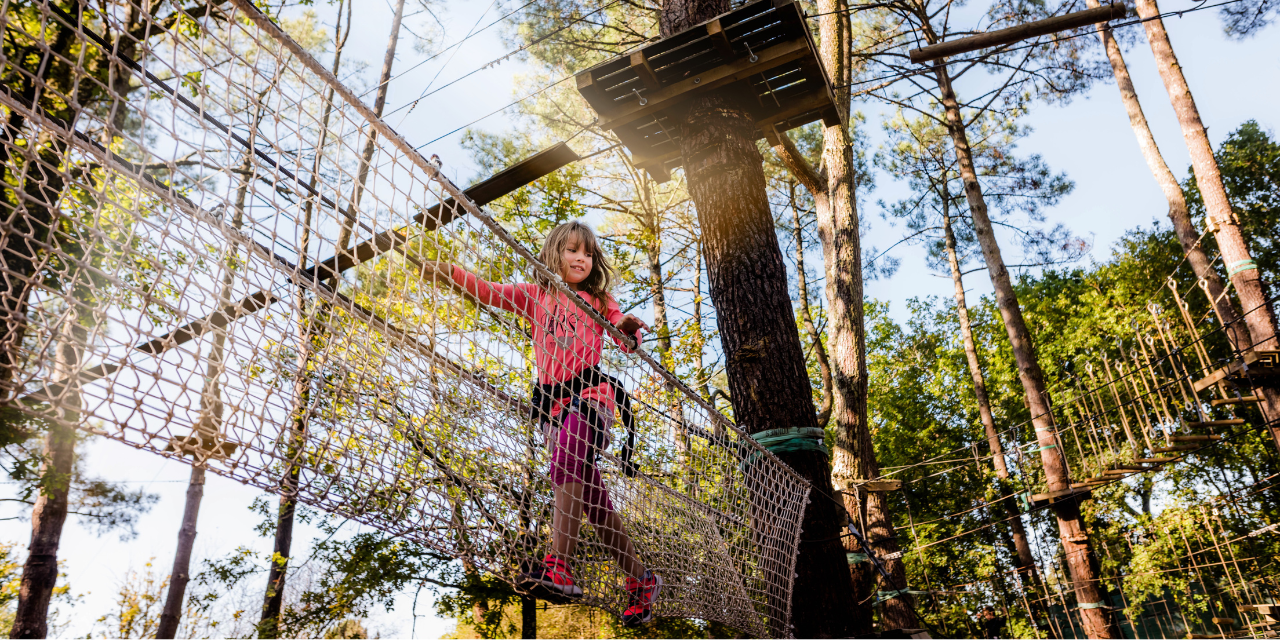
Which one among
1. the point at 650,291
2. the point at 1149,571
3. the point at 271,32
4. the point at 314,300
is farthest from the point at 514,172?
the point at 1149,571

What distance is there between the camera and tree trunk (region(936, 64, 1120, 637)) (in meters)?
6.14

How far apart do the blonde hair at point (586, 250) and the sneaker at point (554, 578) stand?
2.47 ft

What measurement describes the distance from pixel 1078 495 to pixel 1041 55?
5012 mm

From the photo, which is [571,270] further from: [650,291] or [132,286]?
[650,291]

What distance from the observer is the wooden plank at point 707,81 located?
2.25 metres

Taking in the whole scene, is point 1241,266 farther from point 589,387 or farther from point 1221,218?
point 589,387

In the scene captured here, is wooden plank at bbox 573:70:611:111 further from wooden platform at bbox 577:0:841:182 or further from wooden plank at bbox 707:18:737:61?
wooden plank at bbox 707:18:737:61

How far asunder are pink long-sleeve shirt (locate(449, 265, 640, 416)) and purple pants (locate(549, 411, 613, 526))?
0.19 feet

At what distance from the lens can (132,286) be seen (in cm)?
89

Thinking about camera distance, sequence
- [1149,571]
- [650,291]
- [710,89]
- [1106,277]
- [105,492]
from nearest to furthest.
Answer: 1. [710,89]
2. [105,492]
3. [650,291]
4. [1149,571]
5. [1106,277]

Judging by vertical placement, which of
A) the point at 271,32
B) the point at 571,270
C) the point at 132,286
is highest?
the point at 571,270

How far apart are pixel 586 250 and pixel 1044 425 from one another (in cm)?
643

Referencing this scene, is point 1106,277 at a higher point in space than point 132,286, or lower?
higher

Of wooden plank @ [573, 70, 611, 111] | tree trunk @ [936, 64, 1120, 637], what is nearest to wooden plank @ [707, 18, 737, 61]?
wooden plank @ [573, 70, 611, 111]
